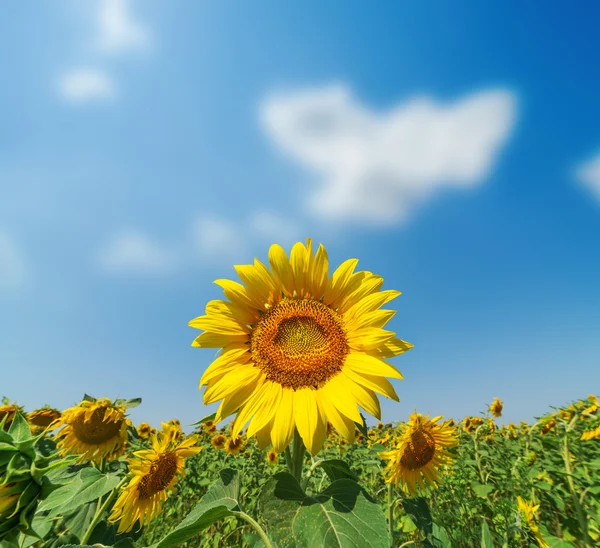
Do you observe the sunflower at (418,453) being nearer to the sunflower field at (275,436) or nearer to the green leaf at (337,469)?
the sunflower field at (275,436)

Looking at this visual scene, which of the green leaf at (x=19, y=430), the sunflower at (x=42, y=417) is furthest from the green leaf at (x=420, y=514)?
the sunflower at (x=42, y=417)

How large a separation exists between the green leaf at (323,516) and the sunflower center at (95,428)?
232 cm

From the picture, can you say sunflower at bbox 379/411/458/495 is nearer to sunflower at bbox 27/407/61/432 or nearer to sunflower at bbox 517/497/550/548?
sunflower at bbox 517/497/550/548

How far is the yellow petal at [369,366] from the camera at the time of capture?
1584 millimetres

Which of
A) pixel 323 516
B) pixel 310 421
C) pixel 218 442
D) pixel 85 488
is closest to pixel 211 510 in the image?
pixel 323 516

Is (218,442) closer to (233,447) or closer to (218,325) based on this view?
(233,447)

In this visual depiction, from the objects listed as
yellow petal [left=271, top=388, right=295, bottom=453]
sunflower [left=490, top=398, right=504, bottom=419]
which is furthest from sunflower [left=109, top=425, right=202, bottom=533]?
sunflower [left=490, top=398, right=504, bottom=419]

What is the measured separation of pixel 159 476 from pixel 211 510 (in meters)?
1.93

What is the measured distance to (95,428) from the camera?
122 inches

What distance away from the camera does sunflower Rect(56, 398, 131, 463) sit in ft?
10.0

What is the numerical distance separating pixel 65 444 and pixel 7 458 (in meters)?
2.44

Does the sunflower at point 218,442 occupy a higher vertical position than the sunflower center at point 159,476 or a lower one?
higher

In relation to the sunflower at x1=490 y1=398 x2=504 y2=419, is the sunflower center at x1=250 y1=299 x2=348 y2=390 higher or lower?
lower

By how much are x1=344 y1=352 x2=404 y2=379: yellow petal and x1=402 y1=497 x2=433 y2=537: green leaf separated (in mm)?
1120
